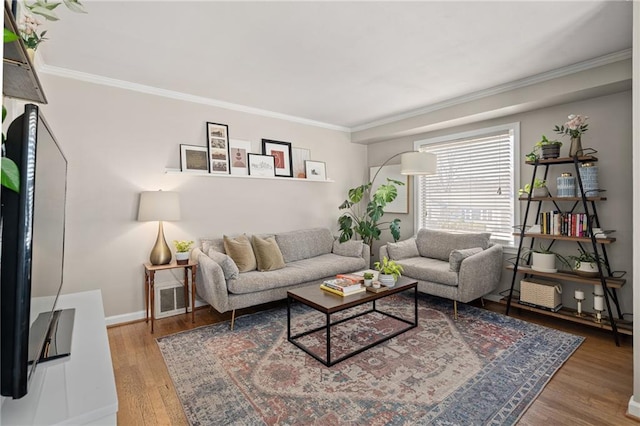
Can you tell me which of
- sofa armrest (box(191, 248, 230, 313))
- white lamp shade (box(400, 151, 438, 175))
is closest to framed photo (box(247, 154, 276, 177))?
sofa armrest (box(191, 248, 230, 313))

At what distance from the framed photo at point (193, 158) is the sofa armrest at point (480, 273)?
306cm

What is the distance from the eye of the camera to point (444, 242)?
13.6ft

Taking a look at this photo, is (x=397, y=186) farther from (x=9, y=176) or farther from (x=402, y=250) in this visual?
(x=9, y=176)

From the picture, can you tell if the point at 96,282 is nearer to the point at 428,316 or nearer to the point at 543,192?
the point at 428,316

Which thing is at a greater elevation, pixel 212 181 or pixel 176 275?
pixel 212 181

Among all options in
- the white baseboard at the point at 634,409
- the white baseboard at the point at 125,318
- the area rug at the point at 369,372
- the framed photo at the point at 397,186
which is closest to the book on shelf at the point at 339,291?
the area rug at the point at 369,372

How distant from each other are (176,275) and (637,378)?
389 centimetres

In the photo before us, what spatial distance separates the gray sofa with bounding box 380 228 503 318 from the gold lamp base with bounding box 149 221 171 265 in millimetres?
2542

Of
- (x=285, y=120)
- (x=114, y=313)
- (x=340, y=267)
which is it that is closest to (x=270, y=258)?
(x=340, y=267)

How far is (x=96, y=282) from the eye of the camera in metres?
3.23

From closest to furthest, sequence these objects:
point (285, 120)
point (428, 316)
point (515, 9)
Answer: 1. point (515, 9)
2. point (428, 316)
3. point (285, 120)

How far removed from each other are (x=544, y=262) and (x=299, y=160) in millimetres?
3212

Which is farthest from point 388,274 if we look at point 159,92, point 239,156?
point 159,92

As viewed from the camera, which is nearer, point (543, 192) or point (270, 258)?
point (543, 192)
